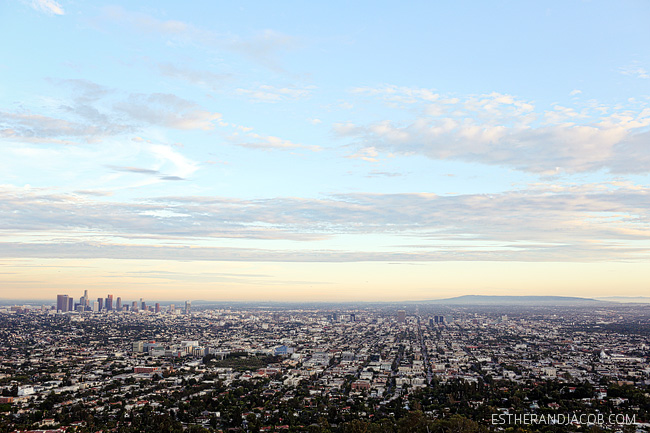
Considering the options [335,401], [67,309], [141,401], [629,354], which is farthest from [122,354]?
[67,309]

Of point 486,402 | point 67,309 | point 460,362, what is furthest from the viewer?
point 67,309

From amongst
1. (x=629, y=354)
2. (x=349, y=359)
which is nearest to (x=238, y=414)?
(x=349, y=359)

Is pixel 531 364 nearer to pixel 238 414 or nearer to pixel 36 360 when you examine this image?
pixel 238 414

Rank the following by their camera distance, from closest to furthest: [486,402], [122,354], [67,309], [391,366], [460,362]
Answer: [486,402] < [391,366] < [460,362] < [122,354] < [67,309]

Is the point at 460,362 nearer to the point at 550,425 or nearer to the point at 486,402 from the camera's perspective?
the point at 486,402

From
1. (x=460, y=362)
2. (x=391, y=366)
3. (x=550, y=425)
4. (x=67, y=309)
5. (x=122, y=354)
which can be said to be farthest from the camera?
(x=67, y=309)

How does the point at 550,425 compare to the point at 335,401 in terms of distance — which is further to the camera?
the point at 335,401

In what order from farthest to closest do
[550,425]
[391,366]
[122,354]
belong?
[122,354] → [391,366] → [550,425]

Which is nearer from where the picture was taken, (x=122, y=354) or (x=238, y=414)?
(x=238, y=414)
